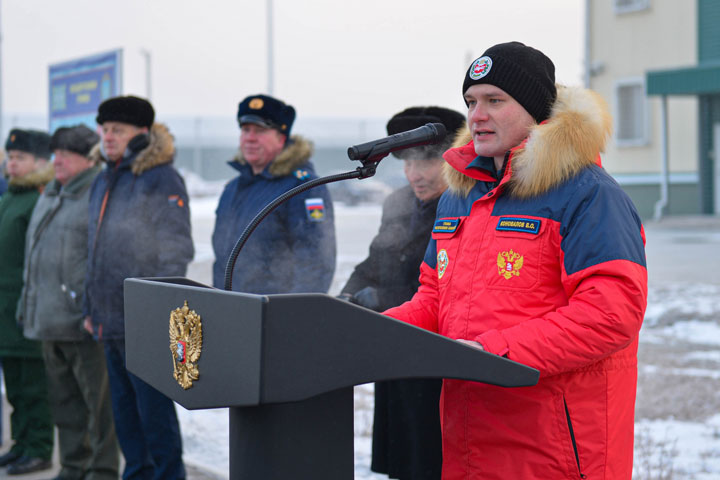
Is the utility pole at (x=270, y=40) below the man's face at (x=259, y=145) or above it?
above

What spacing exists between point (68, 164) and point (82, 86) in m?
1.82

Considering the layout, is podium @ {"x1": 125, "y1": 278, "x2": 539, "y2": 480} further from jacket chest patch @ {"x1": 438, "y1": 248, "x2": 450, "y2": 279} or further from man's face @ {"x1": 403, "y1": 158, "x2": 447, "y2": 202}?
man's face @ {"x1": 403, "y1": 158, "x2": 447, "y2": 202}

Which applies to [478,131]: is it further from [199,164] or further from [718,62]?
[718,62]

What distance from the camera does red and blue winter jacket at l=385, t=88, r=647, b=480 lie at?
1.58m

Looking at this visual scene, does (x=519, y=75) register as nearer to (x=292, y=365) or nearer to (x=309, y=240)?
(x=292, y=365)

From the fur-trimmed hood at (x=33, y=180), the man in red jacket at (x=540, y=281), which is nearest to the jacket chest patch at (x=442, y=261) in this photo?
the man in red jacket at (x=540, y=281)

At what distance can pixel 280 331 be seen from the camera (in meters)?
1.23

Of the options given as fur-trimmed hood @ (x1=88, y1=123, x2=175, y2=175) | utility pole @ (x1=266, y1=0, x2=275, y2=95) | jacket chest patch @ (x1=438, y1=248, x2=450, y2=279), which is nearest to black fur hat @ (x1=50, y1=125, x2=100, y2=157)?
fur-trimmed hood @ (x1=88, y1=123, x2=175, y2=175)

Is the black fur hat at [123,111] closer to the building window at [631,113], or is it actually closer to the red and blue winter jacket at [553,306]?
the red and blue winter jacket at [553,306]

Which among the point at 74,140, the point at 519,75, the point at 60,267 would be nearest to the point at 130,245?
the point at 60,267

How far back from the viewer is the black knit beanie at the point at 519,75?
182cm

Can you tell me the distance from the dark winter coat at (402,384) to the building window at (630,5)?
16.2m

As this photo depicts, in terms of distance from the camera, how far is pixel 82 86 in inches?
231

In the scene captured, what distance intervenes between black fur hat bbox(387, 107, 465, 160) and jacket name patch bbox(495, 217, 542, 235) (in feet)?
3.62
